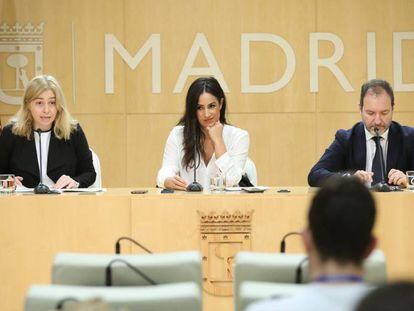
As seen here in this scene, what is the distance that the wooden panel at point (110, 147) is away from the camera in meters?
7.16

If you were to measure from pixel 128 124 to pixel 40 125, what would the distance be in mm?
2118

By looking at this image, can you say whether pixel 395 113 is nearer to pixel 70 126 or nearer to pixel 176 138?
pixel 176 138

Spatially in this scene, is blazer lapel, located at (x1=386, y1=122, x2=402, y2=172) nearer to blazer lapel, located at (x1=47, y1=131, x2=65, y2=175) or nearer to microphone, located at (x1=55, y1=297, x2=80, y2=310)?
blazer lapel, located at (x1=47, y1=131, x2=65, y2=175)

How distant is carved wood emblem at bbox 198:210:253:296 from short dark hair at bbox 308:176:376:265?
78.6 inches

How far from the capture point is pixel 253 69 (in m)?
7.07

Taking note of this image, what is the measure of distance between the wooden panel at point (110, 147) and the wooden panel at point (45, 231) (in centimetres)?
324

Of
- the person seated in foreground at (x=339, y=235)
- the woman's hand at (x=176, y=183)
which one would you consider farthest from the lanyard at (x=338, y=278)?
the woman's hand at (x=176, y=183)

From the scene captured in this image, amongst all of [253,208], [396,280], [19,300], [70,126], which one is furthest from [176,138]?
[396,280]

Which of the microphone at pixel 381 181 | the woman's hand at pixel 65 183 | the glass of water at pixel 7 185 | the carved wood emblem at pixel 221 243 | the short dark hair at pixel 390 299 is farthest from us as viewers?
the woman's hand at pixel 65 183

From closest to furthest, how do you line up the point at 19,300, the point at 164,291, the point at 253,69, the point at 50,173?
the point at 164,291 → the point at 19,300 → the point at 50,173 → the point at 253,69

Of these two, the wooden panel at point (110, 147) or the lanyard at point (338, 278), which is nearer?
the lanyard at point (338, 278)

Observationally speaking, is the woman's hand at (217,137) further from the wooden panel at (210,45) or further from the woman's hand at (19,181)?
the wooden panel at (210,45)

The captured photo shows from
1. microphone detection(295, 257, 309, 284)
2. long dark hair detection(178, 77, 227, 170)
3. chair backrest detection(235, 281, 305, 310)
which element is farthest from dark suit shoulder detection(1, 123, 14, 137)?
chair backrest detection(235, 281, 305, 310)

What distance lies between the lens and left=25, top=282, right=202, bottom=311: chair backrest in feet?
6.61
